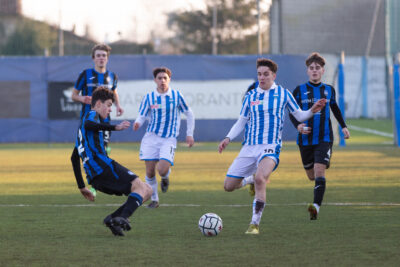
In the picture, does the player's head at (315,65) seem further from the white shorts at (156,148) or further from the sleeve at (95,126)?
the sleeve at (95,126)

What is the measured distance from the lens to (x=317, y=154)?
9.09 metres

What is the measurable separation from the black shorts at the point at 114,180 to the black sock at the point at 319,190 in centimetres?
231

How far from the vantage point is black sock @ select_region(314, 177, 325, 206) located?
8.64m

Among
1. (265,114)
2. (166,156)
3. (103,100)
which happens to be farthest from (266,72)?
(166,156)

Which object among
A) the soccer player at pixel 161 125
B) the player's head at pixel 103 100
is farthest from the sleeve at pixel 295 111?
the soccer player at pixel 161 125

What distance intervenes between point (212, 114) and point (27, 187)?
12013mm

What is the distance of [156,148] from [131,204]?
3.11 m

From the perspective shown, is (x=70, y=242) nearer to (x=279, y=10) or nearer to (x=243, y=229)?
(x=243, y=229)

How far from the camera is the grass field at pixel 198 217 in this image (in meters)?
6.22

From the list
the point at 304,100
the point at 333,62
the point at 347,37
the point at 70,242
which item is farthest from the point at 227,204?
the point at 347,37

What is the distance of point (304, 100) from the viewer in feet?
30.6

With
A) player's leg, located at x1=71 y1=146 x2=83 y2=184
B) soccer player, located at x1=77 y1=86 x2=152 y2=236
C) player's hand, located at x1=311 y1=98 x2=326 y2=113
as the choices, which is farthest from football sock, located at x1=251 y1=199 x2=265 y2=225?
player's leg, located at x1=71 y1=146 x2=83 y2=184

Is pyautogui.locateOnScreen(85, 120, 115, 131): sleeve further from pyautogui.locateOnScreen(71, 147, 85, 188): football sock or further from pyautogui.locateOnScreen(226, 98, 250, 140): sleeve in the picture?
pyautogui.locateOnScreen(226, 98, 250, 140): sleeve

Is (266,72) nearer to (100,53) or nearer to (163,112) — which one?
A: (163,112)
